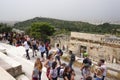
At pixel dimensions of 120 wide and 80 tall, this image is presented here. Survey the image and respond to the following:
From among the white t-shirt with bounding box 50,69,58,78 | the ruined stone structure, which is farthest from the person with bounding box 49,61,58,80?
the ruined stone structure

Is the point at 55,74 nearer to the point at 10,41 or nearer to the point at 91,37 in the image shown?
the point at 10,41

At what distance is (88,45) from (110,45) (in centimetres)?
269

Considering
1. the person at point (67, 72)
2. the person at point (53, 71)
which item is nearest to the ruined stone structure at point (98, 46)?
the person at point (53, 71)

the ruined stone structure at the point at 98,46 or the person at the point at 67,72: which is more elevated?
the person at the point at 67,72

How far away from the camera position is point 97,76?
268 inches

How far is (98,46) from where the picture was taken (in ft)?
61.5

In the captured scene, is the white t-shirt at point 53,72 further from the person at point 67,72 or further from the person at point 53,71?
the person at point 67,72

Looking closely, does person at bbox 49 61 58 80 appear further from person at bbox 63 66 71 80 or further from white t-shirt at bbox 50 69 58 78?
person at bbox 63 66 71 80

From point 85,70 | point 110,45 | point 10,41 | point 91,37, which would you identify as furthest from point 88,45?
point 85,70

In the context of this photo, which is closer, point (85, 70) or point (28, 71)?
point (85, 70)

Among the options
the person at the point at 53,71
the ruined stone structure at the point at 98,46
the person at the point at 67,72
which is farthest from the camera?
the ruined stone structure at the point at 98,46

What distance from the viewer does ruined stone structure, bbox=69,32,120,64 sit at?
17.2 meters

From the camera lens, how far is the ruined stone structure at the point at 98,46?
56.4 feet

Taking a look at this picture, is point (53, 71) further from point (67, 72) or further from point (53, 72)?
point (67, 72)
